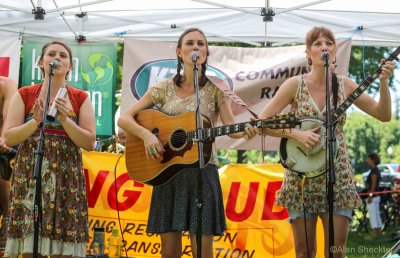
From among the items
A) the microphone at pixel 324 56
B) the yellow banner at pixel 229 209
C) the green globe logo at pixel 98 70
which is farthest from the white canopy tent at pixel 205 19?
the microphone at pixel 324 56

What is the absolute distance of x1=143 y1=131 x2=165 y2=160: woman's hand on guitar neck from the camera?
4.66 metres

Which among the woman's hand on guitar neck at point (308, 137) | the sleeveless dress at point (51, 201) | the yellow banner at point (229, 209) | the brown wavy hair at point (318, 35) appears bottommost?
the yellow banner at point (229, 209)

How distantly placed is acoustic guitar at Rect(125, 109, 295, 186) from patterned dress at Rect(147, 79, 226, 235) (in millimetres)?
72

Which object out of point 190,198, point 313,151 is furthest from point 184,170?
point 313,151

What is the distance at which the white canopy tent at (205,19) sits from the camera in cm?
805

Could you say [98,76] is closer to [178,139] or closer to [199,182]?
[178,139]

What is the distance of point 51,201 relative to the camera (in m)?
4.67

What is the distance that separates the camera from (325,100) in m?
4.43

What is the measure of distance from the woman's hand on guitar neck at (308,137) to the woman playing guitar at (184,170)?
291 mm

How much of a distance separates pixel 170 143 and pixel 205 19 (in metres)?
4.07

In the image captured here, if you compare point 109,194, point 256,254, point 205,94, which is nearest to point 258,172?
point 256,254

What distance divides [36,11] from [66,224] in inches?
159

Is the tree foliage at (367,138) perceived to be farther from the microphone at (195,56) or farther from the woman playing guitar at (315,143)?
the microphone at (195,56)

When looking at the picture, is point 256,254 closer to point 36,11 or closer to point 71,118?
point 71,118
